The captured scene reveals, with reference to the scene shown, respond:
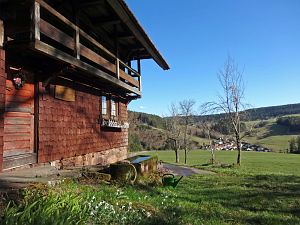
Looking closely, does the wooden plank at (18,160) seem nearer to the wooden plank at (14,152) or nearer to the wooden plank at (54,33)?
the wooden plank at (14,152)

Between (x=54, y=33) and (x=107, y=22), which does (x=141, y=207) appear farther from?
(x=107, y=22)

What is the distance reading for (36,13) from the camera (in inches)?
270

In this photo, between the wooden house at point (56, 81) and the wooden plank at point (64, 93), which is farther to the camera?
the wooden plank at point (64, 93)

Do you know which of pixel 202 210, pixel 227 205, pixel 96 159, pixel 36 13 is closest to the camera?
pixel 36 13

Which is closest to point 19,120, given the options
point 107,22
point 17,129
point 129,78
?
point 17,129

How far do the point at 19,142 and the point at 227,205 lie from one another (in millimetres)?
5914

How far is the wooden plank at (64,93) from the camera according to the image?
10.2 meters

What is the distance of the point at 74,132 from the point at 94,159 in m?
2.25

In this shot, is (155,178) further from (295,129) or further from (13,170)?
(295,129)

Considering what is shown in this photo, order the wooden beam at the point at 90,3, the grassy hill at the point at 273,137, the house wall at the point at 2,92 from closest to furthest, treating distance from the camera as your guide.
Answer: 1. the house wall at the point at 2,92
2. the wooden beam at the point at 90,3
3. the grassy hill at the point at 273,137

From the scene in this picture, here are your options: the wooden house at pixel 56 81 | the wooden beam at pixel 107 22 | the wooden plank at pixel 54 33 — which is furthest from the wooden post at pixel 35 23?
the wooden beam at pixel 107 22

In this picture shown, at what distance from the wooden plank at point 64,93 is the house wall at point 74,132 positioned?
140 mm

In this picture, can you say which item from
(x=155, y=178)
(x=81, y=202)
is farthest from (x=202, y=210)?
(x=155, y=178)

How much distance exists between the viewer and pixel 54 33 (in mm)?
7902
